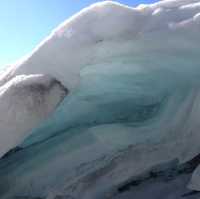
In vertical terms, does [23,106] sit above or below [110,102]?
above

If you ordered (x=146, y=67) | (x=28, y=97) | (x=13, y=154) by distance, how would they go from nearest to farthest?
(x=28, y=97)
(x=146, y=67)
(x=13, y=154)

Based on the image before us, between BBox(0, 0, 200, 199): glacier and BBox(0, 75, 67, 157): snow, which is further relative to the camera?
BBox(0, 0, 200, 199): glacier

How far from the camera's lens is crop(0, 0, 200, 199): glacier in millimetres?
2789

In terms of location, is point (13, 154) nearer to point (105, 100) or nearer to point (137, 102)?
point (105, 100)

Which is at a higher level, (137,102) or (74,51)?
(74,51)

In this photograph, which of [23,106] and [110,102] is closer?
[23,106]

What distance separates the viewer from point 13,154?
3.45m

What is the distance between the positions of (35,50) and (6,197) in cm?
124

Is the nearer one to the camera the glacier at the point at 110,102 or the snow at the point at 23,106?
the snow at the point at 23,106

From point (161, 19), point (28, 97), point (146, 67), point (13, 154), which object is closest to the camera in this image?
point (28, 97)

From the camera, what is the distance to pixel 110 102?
3.52m

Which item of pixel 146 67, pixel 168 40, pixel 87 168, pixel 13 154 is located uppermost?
pixel 168 40

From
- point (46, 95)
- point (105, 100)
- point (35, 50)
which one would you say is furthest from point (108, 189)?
point (35, 50)

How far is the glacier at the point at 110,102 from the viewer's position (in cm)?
279
